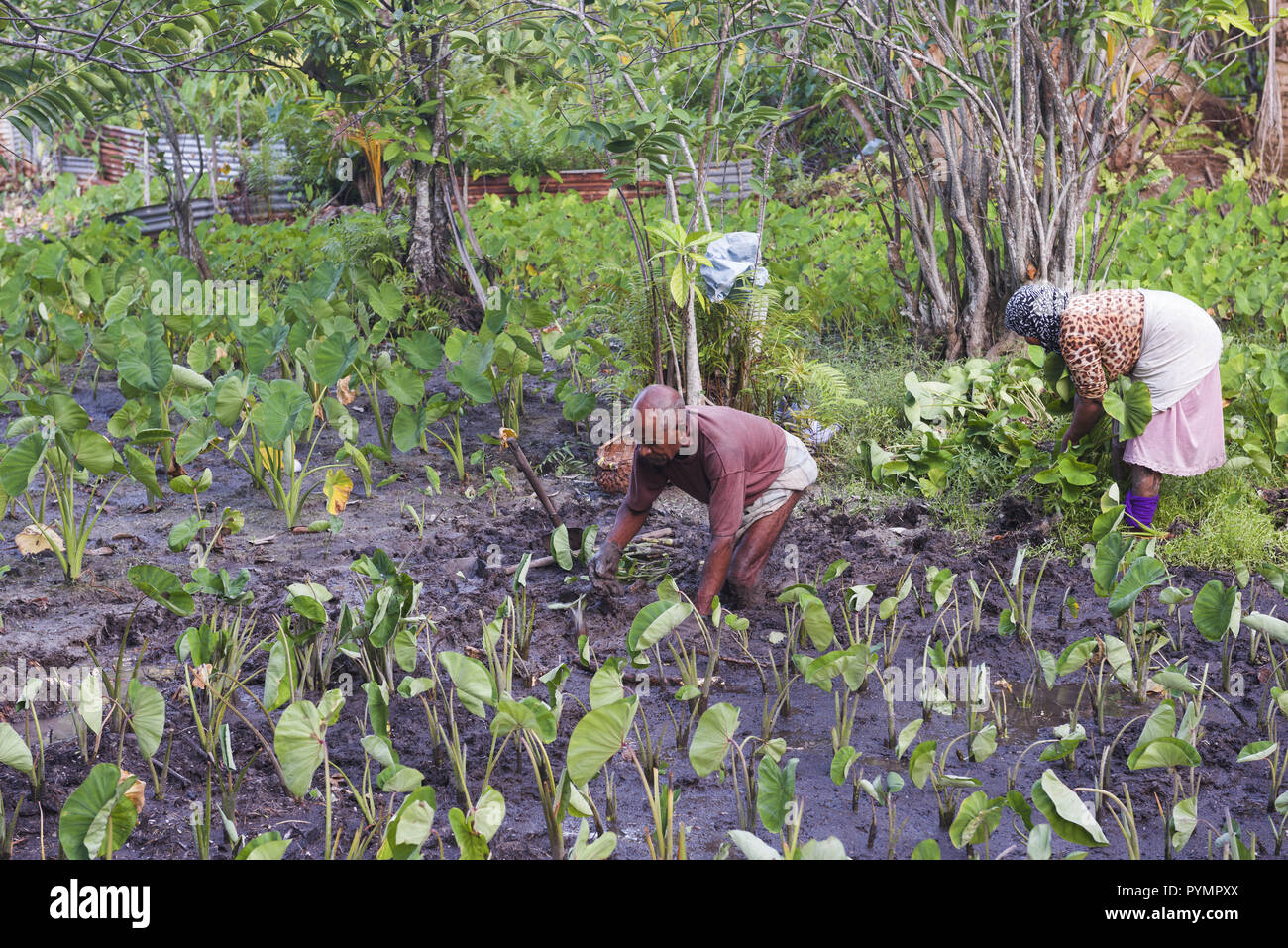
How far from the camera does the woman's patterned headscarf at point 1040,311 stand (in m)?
4.33

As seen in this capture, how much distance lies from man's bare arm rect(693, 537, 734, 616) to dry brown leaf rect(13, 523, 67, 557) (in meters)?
2.28

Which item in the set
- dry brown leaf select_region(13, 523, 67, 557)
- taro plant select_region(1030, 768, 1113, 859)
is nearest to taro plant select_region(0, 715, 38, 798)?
dry brown leaf select_region(13, 523, 67, 557)

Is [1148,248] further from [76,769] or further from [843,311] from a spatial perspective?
[76,769]

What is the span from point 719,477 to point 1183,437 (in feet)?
6.12

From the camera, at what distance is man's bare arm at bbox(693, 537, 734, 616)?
3732mm

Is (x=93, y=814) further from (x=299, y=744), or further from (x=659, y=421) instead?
(x=659, y=421)

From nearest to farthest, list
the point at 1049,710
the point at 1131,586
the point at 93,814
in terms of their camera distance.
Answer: the point at 93,814, the point at 1131,586, the point at 1049,710

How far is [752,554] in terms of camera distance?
407 cm

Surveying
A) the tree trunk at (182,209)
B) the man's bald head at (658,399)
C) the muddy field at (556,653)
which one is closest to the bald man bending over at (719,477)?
the man's bald head at (658,399)

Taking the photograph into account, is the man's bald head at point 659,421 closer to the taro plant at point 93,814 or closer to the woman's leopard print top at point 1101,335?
the woman's leopard print top at point 1101,335

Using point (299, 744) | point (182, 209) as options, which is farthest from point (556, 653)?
point (182, 209)

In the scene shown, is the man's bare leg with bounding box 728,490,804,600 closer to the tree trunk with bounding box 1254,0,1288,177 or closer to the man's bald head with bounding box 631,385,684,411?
the man's bald head with bounding box 631,385,684,411

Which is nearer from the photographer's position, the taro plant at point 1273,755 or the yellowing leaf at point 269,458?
the taro plant at point 1273,755
